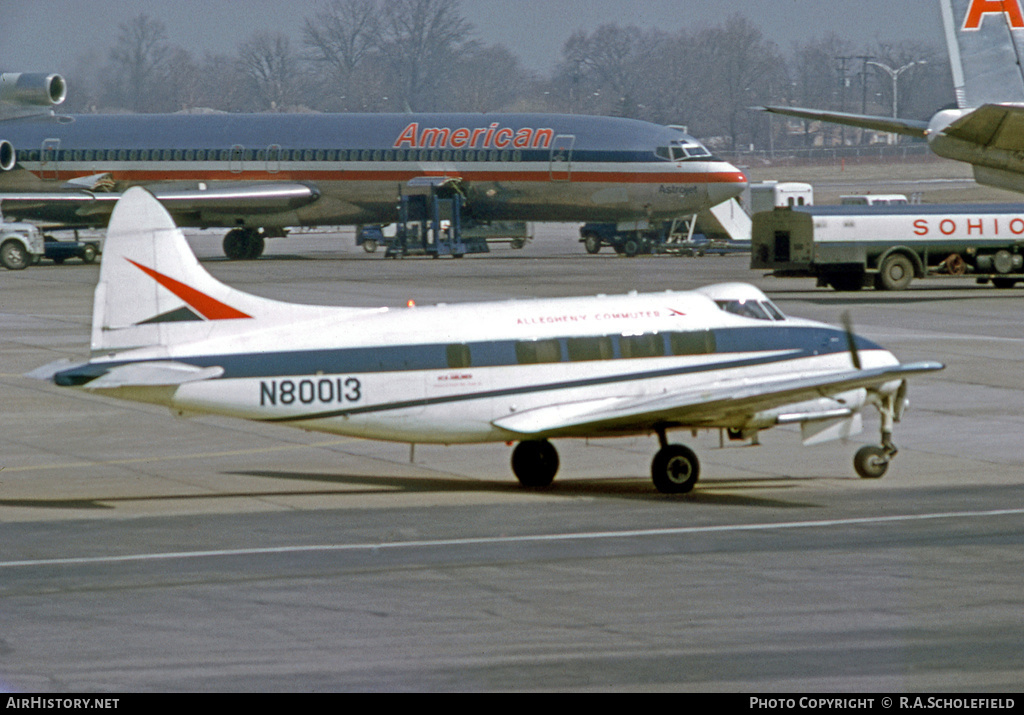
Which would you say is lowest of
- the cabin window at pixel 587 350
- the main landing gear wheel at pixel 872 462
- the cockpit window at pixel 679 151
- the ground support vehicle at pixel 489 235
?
the main landing gear wheel at pixel 872 462


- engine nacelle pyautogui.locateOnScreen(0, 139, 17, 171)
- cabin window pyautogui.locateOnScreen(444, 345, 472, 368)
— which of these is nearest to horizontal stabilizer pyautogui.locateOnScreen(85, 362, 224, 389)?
cabin window pyautogui.locateOnScreen(444, 345, 472, 368)

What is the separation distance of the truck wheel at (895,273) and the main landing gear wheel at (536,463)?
1328 inches

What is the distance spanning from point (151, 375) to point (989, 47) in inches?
1153

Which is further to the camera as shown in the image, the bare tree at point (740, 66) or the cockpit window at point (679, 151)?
the bare tree at point (740, 66)

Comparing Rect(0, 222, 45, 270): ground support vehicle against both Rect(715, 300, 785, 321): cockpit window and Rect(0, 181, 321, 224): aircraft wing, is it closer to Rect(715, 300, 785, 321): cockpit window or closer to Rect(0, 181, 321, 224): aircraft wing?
Rect(0, 181, 321, 224): aircraft wing

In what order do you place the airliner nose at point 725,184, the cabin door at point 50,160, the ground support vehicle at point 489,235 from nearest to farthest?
1. the airliner nose at point 725,184
2. the cabin door at point 50,160
3. the ground support vehicle at point 489,235

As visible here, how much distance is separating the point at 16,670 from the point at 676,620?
18.9ft

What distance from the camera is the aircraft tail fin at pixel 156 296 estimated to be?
20.2 metres

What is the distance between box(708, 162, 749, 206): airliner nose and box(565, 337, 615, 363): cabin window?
4748cm

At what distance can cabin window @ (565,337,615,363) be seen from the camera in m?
21.1

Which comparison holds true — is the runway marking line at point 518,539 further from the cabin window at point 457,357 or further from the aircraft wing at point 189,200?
the aircraft wing at point 189,200

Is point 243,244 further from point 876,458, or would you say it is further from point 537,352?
point 876,458

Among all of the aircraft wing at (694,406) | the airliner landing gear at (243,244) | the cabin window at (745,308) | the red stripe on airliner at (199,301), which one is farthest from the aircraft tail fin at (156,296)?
the airliner landing gear at (243,244)
